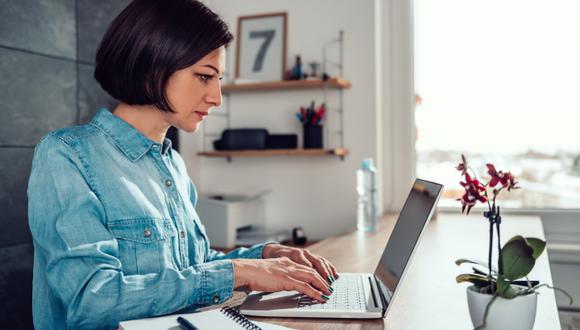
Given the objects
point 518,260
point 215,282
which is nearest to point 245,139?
point 215,282

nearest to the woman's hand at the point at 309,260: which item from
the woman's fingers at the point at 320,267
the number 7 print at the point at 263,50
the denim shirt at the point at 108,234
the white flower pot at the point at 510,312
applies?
the woman's fingers at the point at 320,267

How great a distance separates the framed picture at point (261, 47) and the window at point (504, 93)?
2.02 feet

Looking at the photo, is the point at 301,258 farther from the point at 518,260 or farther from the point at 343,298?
the point at 518,260

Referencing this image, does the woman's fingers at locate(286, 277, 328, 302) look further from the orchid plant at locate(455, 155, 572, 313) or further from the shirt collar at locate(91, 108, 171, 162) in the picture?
the shirt collar at locate(91, 108, 171, 162)

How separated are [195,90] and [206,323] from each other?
0.47 meters

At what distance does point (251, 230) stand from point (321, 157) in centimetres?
45

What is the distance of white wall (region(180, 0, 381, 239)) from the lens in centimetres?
242

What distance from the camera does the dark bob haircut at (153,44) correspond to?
103cm

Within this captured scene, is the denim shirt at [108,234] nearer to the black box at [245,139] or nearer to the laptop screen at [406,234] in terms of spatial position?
the laptop screen at [406,234]

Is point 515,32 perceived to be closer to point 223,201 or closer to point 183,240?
point 223,201

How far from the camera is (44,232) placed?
2.97 ft

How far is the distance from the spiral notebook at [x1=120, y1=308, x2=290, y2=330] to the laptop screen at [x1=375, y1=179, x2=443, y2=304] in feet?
0.87

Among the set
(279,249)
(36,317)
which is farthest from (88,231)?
(279,249)

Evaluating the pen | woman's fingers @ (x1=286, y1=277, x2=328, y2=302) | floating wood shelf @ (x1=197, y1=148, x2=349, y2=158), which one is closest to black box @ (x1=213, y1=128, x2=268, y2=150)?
floating wood shelf @ (x1=197, y1=148, x2=349, y2=158)
